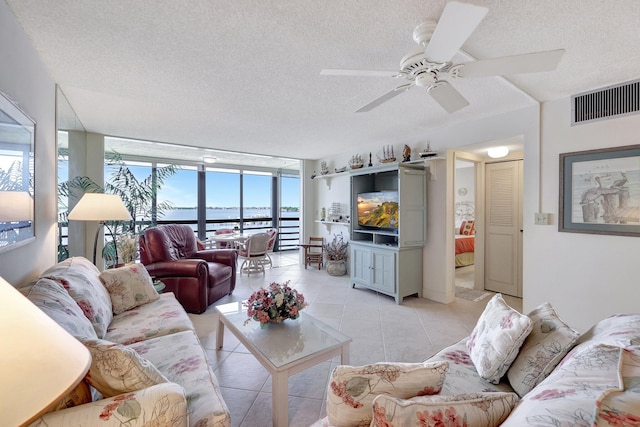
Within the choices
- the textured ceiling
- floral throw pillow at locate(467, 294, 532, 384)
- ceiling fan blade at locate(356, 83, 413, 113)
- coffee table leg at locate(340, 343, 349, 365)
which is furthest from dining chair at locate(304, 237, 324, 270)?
floral throw pillow at locate(467, 294, 532, 384)

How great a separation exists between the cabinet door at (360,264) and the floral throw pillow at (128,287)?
2760 millimetres

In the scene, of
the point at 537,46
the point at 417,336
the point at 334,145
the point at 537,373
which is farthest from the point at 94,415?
the point at 334,145

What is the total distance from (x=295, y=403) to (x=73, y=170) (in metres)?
3.80

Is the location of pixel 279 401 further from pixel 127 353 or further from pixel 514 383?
pixel 514 383

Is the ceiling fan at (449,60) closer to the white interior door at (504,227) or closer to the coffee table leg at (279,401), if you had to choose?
the coffee table leg at (279,401)

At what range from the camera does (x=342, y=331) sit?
2.88 metres

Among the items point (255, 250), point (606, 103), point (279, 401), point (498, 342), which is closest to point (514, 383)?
point (498, 342)

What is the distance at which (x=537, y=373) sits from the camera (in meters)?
1.19

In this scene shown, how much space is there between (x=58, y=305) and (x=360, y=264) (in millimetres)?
3546

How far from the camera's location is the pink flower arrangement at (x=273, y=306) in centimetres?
200

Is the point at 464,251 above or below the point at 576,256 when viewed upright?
below

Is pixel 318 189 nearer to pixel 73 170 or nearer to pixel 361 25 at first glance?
pixel 73 170

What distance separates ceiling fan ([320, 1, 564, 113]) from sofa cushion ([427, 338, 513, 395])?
5.23ft

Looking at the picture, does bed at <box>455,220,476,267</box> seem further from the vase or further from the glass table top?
the glass table top
